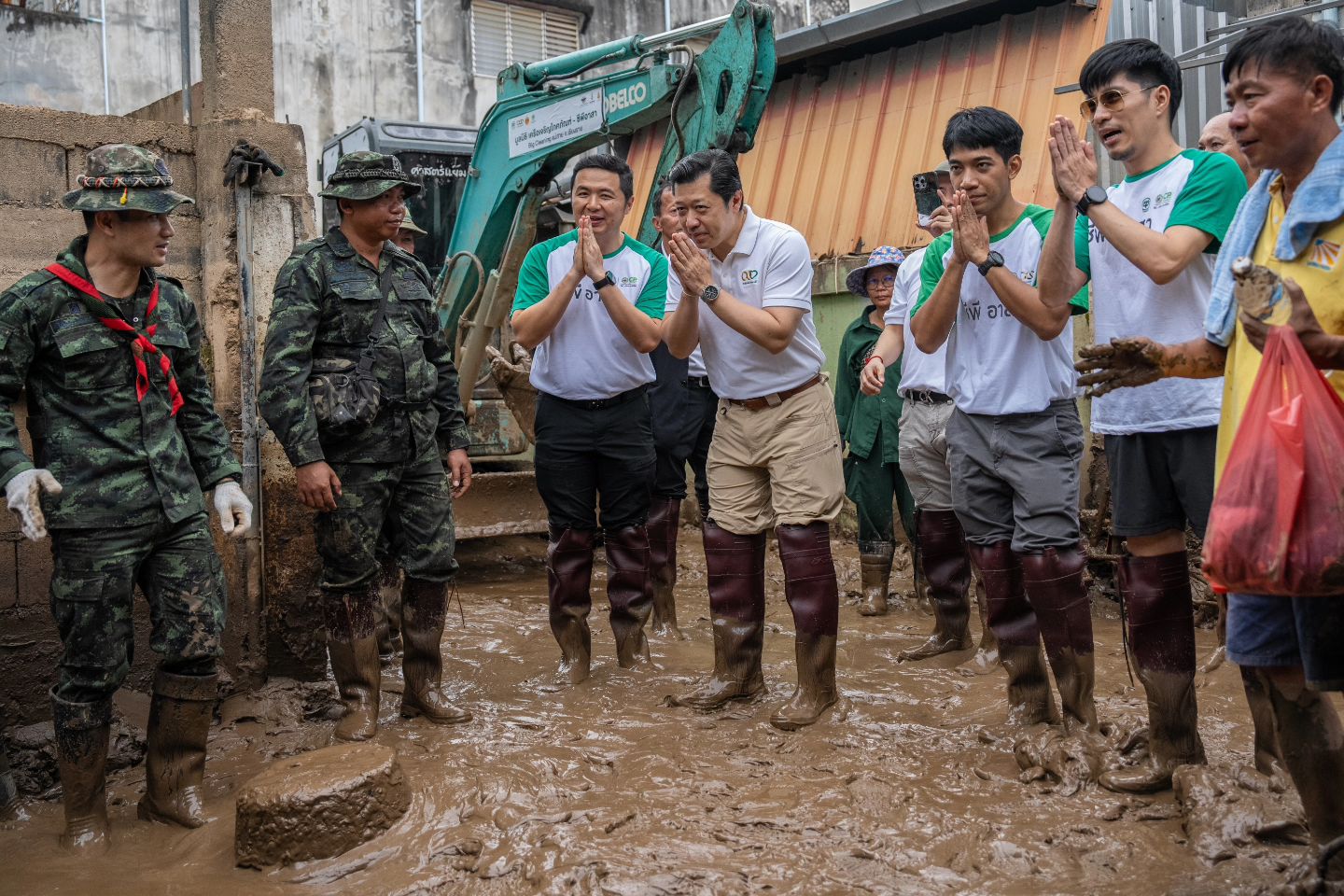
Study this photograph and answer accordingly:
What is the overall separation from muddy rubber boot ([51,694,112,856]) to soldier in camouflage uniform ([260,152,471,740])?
2.85 feet

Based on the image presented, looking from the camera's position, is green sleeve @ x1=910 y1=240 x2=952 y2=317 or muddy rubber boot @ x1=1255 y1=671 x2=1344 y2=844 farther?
green sleeve @ x1=910 y1=240 x2=952 y2=317

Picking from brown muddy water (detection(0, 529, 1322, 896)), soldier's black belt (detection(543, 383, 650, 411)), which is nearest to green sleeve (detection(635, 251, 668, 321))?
soldier's black belt (detection(543, 383, 650, 411))

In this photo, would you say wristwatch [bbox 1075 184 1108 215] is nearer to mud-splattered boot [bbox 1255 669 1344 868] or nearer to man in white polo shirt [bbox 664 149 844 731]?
man in white polo shirt [bbox 664 149 844 731]

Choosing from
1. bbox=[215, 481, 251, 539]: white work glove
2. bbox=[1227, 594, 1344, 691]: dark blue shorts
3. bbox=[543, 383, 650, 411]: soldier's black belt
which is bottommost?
bbox=[1227, 594, 1344, 691]: dark blue shorts

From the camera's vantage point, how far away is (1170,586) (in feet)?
11.5

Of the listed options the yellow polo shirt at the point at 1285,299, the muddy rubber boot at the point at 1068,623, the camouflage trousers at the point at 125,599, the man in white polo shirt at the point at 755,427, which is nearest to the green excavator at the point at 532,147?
the man in white polo shirt at the point at 755,427

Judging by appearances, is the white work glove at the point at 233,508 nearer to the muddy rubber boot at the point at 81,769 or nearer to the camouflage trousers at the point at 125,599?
the camouflage trousers at the point at 125,599

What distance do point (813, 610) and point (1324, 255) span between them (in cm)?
224

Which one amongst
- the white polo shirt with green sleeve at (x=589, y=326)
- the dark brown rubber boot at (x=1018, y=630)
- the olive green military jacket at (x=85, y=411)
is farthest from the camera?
the white polo shirt with green sleeve at (x=589, y=326)

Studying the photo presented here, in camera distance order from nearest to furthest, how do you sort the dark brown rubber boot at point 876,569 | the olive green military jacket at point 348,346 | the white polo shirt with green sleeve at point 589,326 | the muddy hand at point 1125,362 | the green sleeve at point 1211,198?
the muddy hand at point 1125,362
the green sleeve at point 1211,198
the olive green military jacket at point 348,346
the white polo shirt with green sleeve at point 589,326
the dark brown rubber boot at point 876,569

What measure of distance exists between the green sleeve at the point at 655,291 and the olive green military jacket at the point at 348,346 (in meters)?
0.93

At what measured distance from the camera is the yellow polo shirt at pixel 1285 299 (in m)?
2.54

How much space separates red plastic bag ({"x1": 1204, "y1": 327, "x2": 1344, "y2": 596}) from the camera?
2.38 m

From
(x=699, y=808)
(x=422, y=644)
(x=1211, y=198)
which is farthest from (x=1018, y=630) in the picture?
(x=422, y=644)
